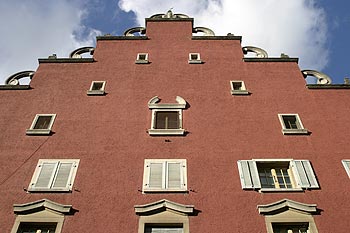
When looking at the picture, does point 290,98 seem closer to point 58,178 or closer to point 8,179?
point 58,178

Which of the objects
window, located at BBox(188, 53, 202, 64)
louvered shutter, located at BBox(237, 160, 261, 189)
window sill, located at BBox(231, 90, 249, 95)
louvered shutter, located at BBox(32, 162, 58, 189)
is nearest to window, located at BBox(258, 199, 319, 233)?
louvered shutter, located at BBox(237, 160, 261, 189)

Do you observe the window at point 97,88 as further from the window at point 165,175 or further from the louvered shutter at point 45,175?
the window at point 165,175

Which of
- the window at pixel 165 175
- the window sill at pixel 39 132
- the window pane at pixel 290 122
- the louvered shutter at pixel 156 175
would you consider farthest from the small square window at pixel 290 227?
the window sill at pixel 39 132

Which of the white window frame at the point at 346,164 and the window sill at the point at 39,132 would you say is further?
the window sill at the point at 39,132

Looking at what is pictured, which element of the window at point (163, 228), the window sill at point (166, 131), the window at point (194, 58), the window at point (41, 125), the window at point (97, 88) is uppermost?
the window at point (194, 58)

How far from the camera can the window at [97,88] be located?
2303 cm

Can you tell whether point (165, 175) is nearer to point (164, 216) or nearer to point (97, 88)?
point (164, 216)

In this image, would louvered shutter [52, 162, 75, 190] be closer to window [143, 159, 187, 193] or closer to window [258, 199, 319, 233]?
window [143, 159, 187, 193]

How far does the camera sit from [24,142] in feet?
66.0

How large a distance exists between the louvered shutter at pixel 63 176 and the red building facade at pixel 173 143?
0.20 ft

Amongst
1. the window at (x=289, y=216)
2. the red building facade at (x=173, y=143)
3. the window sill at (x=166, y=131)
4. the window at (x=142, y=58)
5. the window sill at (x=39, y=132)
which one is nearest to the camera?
the window at (x=289, y=216)

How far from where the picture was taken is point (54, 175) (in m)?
18.2

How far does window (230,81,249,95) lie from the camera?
22984 millimetres

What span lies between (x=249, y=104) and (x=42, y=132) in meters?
11.0
